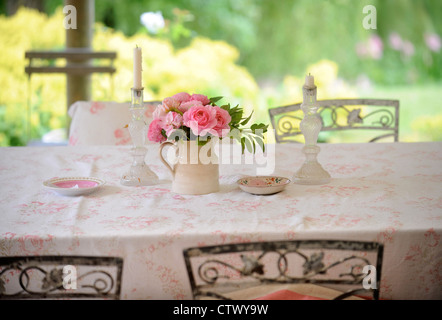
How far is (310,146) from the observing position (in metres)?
1.45

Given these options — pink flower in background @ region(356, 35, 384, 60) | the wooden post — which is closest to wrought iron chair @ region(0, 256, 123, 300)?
the wooden post

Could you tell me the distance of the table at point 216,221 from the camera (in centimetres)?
102

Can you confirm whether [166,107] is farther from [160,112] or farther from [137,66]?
[137,66]

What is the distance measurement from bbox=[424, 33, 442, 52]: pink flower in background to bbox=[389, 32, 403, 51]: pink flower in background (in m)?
0.23

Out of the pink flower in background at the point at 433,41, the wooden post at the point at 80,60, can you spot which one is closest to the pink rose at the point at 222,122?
the wooden post at the point at 80,60

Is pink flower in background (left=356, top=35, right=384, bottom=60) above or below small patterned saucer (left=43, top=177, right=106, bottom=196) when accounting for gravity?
above

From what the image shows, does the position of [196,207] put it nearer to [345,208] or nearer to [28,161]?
[345,208]

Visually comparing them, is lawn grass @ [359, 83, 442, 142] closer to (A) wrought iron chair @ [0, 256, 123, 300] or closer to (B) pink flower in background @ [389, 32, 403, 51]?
(B) pink flower in background @ [389, 32, 403, 51]

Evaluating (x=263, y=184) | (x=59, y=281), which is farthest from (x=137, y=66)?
(x=59, y=281)

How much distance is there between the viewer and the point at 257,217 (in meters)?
1.12

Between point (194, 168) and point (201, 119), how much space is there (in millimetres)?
142

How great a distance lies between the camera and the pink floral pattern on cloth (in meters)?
2.23
